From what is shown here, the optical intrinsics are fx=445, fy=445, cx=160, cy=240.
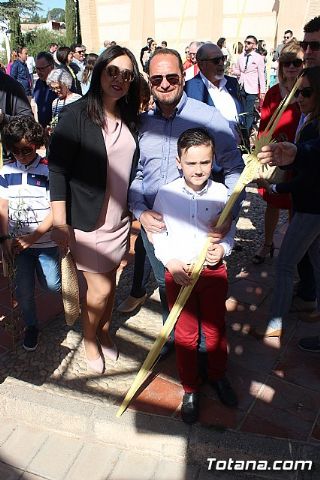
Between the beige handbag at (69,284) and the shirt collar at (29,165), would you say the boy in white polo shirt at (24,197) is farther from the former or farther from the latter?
the beige handbag at (69,284)

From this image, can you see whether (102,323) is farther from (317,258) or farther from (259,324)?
(317,258)

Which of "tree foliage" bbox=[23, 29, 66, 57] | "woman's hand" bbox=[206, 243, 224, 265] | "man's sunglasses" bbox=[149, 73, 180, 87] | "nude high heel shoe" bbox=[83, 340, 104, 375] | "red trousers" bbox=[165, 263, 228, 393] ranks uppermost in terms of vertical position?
"tree foliage" bbox=[23, 29, 66, 57]

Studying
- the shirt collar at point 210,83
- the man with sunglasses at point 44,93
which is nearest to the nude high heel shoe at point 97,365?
Answer: the shirt collar at point 210,83

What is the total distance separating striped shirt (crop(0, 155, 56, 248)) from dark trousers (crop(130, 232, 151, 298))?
92 centimetres

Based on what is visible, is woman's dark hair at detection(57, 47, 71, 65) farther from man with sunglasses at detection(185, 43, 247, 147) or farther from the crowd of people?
the crowd of people

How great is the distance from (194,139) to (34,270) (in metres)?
1.50

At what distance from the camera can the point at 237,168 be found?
2561 millimetres

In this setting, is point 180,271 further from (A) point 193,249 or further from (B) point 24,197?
(B) point 24,197

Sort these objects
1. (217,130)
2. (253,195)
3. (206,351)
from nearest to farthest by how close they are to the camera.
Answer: (217,130)
(206,351)
(253,195)

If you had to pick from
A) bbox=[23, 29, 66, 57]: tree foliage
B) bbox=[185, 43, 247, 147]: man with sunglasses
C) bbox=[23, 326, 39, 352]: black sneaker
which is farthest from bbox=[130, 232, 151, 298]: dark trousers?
bbox=[23, 29, 66, 57]: tree foliage

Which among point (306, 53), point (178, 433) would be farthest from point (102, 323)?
point (306, 53)

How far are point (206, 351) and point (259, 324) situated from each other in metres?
0.93

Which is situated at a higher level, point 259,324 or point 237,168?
point 237,168

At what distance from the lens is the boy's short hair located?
2.18 metres
